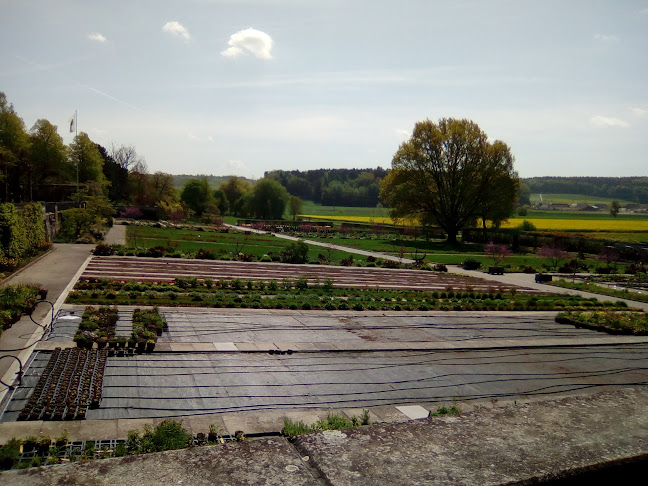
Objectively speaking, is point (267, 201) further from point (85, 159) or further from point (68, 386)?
point (68, 386)

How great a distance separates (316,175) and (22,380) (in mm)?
173057

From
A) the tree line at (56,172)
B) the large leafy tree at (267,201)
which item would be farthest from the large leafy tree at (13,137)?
the large leafy tree at (267,201)

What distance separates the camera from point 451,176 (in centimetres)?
6366

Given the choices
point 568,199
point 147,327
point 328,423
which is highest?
point 568,199

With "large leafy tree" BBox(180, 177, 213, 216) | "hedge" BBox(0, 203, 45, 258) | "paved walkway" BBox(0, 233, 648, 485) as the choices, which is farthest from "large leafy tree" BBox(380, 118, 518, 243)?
"paved walkway" BBox(0, 233, 648, 485)

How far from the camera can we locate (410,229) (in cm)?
6775

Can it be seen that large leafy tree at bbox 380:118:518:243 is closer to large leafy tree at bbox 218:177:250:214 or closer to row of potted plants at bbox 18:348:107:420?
row of potted plants at bbox 18:348:107:420

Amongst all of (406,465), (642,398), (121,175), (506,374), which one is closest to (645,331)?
(506,374)

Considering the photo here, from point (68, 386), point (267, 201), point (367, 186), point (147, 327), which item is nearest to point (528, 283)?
point (147, 327)

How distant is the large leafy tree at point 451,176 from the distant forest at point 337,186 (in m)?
78.5

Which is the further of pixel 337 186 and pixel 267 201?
pixel 337 186

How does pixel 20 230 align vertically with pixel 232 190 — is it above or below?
below

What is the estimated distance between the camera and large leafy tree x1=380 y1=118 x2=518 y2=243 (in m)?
62.7

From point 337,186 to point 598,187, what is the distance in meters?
83.9
